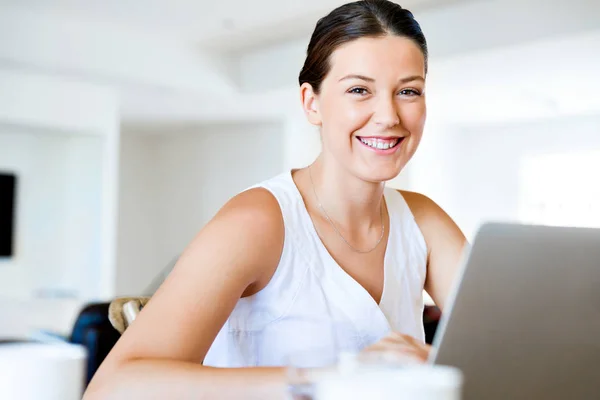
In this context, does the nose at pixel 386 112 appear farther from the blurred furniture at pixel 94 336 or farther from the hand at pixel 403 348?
the blurred furniture at pixel 94 336

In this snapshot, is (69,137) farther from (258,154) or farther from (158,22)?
(258,154)

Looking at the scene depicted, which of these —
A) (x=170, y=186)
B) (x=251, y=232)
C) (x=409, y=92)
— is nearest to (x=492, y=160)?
(x=170, y=186)

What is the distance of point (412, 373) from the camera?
491mm

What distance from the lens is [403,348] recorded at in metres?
0.86

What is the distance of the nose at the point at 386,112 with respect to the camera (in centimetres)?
133

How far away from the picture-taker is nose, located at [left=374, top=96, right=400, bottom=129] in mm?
1327

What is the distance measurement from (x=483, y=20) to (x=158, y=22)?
2.65 meters

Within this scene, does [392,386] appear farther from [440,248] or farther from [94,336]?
[94,336]

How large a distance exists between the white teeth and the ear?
16 cm

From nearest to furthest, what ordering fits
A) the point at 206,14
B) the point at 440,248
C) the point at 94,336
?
1. the point at 440,248
2. the point at 94,336
3. the point at 206,14

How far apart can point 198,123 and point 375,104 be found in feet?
27.5

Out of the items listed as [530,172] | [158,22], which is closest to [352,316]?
[158,22]

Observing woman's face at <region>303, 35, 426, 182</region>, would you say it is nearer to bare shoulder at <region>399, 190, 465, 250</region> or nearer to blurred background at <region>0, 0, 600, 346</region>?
bare shoulder at <region>399, 190, 465, 250</region>

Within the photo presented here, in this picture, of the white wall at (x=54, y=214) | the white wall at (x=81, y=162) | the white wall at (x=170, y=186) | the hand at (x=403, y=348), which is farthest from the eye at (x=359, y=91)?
the white wall at (x=170, y=186)
